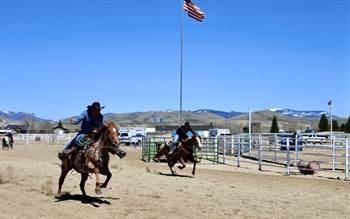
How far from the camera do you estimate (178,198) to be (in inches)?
473

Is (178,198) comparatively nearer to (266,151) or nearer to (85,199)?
(85,199)

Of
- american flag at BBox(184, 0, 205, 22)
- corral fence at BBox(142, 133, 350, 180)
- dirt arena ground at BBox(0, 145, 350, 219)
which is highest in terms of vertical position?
american flag at BBox(184, 0, 205, 22)

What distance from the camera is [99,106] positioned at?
36.3ft

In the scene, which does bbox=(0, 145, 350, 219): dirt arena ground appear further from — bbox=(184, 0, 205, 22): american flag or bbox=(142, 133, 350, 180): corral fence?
bbox=(184, 0, 205, 22): american flag

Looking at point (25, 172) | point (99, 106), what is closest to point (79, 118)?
point (99, 106)

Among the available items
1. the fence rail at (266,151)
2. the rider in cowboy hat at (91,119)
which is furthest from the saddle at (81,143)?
the fence rail at (266,151)

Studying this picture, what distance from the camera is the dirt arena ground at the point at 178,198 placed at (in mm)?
9797

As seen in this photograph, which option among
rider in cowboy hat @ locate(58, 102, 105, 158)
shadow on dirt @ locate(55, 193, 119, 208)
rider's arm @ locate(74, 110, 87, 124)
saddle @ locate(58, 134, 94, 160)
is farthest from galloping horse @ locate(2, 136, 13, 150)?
rider's arm @ locate(74, 110, 87, 124)

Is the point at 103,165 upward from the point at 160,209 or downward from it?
upward

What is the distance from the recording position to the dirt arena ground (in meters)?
9.80

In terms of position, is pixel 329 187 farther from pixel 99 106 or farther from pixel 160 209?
pixel 99 106

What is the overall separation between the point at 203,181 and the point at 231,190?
2.54 m

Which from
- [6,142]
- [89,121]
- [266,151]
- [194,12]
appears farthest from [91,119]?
[6,142]

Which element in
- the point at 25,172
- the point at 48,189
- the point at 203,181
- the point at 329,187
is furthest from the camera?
the point at 25,172
